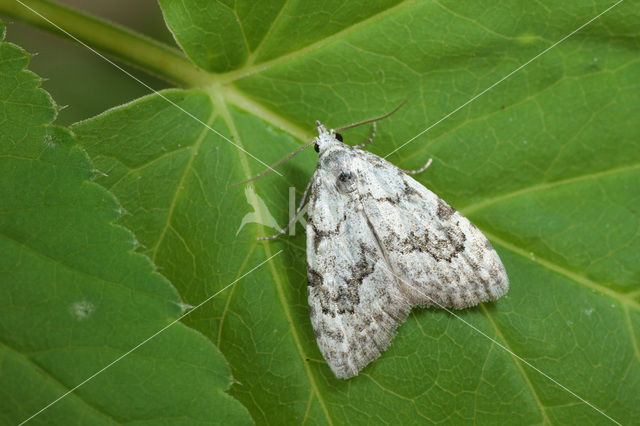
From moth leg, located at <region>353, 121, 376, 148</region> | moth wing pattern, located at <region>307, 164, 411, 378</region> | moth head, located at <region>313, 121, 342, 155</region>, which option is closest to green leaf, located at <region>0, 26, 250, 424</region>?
moth wing pattern, located at <region>307, 164, 411, 378</region>

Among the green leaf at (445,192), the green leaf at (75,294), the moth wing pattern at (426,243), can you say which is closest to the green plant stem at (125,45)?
the green leaf at (445,192)

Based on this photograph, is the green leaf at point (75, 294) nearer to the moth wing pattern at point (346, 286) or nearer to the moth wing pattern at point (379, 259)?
the moth wing pattern at point (346, 286)

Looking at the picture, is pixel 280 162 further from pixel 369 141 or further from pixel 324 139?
pixel 369 141

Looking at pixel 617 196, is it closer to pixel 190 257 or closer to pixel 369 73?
pixel 369 73

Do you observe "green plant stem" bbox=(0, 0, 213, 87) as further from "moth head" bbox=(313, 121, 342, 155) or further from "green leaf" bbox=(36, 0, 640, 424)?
"moth head" bbox=(313, 121, 342, 155)

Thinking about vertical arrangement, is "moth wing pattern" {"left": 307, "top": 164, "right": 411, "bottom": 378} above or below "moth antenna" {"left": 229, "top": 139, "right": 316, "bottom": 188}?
below

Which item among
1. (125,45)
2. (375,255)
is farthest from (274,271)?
(125,45)
